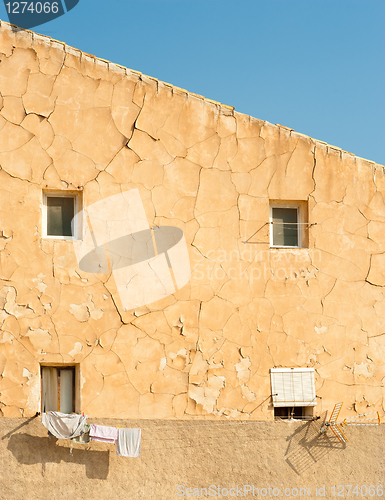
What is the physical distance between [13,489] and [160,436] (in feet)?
5.84

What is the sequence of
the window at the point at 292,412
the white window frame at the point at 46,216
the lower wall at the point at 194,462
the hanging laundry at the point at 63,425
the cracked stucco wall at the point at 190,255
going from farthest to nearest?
the window at the point at 292,412 → the white window frame at the point at 46,216 → the cracked stucco wall at the point at 190,255 → the lower wall at the point at 194,462 → the hanging laundry at the point at 63,425

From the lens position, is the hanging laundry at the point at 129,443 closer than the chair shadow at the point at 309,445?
Yes

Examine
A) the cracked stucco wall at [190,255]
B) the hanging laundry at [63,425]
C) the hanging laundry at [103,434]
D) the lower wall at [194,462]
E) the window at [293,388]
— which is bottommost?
the lower wall at [194,462]

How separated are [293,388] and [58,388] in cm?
290

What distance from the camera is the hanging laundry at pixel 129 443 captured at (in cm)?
714

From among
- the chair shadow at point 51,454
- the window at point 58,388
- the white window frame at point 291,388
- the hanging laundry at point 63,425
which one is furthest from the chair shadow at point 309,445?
the window at point 58,388

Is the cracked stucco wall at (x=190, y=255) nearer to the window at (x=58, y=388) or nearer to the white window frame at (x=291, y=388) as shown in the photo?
the white window frame at (x=291, y=388)

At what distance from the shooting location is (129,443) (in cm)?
717

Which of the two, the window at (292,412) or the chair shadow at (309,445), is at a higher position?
the window at (292,412)

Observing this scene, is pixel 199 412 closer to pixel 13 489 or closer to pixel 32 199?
pixel 13 489

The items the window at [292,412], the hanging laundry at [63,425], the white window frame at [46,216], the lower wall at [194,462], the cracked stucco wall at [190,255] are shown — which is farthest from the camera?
the window at [292,412]

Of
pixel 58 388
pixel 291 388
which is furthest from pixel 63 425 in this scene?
pixel 291 388

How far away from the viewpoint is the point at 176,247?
7711 millimetres

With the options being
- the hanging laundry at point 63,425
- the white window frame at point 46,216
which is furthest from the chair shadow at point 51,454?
the white window frame at point 46,216
